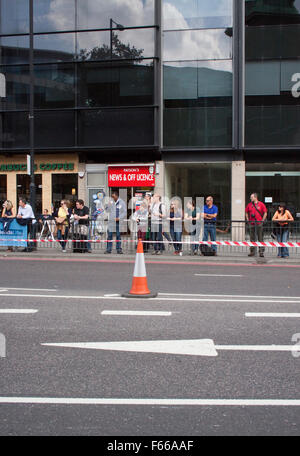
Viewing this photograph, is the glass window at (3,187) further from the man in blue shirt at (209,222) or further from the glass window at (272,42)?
the glass window at (272,42)

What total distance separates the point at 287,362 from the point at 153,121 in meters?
19.1

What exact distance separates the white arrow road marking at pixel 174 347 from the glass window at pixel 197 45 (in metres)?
19.4

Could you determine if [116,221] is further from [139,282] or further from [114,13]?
[114,13]

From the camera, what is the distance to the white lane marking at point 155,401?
404 cm

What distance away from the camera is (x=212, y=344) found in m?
5.75

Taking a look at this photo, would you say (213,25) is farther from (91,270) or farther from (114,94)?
(91,270)

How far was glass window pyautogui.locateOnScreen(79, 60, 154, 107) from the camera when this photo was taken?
23.3 metres

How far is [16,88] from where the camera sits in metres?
24.3

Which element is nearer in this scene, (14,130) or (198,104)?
(198,104)

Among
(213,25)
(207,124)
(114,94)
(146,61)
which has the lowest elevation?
(207,124)

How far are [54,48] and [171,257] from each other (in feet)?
43.7

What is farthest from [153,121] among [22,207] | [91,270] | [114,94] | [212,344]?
[212,344]

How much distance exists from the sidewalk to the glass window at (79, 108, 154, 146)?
25.8 feet

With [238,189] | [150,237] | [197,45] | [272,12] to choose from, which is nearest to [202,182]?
[238,189]
